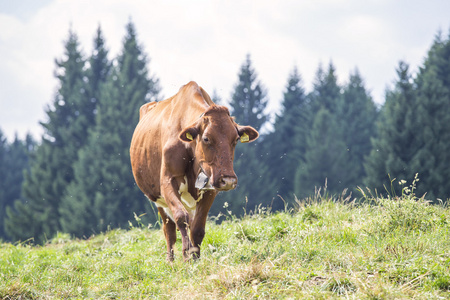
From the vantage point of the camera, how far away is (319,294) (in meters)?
3.88

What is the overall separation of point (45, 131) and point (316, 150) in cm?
2182

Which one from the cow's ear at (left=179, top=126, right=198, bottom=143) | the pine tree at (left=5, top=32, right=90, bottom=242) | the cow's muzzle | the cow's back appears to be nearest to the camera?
the cow's muzzle

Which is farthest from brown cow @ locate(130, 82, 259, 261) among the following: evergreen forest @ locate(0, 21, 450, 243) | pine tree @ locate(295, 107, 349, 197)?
pine tree @ locate(295, 107, 349, 197)

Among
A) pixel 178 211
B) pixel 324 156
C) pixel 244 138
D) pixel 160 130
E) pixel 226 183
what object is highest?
pixel 160 130

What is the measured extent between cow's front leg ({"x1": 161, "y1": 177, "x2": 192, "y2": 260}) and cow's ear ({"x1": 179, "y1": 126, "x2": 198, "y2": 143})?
544mm

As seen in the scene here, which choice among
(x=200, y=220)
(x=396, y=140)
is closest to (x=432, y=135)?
(x=396, y=140)

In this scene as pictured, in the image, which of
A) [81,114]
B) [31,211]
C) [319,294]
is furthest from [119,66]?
[319,294]

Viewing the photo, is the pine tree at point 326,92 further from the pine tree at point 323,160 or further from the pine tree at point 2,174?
the pine tree at point 2,174

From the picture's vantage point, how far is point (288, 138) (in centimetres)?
4475

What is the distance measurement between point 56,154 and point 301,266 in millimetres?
33959

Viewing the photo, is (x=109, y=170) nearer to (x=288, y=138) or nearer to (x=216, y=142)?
(x=288, y=138)

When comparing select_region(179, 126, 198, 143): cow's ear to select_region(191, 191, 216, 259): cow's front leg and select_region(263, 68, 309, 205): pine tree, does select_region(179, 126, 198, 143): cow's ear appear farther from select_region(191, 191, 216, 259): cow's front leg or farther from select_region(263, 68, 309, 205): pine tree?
select_region(263, 68, 309, 205): pine tree

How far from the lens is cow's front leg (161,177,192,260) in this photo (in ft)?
17.3

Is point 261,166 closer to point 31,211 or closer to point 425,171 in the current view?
point 425,171
